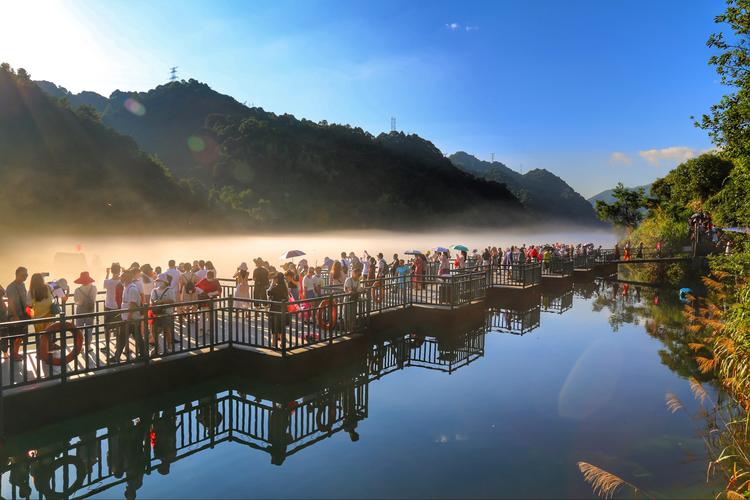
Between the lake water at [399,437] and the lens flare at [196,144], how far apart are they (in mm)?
105282

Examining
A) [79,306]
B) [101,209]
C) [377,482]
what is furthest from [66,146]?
[377,482]

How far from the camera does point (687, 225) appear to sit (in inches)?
1730

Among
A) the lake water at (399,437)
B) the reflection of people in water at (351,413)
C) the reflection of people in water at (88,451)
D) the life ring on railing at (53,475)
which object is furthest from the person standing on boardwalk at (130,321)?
the reflection of people in water at (351,413)

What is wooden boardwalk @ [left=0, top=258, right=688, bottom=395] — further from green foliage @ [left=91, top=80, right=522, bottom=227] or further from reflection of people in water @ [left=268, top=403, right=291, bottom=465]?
green foliage @ [left=91, top=80, right=522, bottom=227]

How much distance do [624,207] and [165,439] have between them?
190 feet

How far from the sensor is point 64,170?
5891 cm

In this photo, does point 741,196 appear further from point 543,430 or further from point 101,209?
point 101,209

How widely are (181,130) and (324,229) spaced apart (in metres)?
43.4

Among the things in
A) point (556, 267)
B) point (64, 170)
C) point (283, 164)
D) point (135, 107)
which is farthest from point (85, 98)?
point (556, 267)

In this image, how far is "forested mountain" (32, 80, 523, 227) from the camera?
335 feet

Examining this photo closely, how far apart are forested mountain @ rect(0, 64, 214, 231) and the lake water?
2179 inches

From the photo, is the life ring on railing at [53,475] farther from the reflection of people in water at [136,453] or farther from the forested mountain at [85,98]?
the forested mountain at [85,98]

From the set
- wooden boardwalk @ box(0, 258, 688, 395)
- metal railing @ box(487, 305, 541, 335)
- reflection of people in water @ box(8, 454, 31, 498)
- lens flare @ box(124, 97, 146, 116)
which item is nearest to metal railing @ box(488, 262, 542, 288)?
metal railing @ box(487, 305, 541, 335)

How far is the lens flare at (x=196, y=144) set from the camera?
109062 mm
